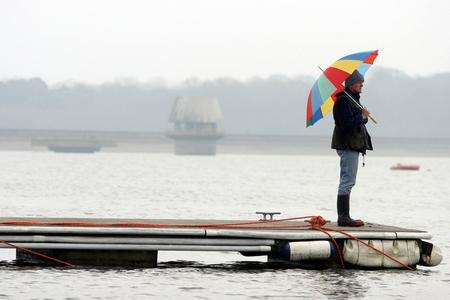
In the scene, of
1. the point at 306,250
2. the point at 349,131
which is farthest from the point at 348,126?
the point at 306,250

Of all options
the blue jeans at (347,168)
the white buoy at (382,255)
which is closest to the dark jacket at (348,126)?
the blue jeans at (347,168)

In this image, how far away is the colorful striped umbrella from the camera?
20875 mm

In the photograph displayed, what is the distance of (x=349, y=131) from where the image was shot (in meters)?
21.0

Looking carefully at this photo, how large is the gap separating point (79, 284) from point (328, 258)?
191 inches

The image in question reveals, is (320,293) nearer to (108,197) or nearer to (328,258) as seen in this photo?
(328,258)

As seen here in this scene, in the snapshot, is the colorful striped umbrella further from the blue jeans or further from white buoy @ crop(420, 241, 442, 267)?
white buoy @ crop(420, 241, 442, 267)

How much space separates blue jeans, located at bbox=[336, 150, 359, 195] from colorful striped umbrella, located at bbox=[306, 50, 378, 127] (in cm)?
86

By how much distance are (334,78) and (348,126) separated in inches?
36.5

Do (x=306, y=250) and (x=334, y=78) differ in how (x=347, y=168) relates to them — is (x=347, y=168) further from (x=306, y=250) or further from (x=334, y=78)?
(x=306, y=250)

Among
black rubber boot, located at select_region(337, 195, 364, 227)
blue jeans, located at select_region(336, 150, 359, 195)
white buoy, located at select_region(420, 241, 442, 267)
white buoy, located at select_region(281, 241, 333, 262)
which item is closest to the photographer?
white buoy, located at select_region(281, 241, 333, 262)

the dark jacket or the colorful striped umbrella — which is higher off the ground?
the colorful striped umbrella

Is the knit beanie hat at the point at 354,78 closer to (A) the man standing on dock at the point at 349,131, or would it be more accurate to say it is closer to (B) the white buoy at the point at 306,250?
(A) the man standing on dock at the point at 349,131

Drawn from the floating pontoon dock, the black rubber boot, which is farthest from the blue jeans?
the floating pontoon dock

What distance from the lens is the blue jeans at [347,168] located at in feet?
69.2
